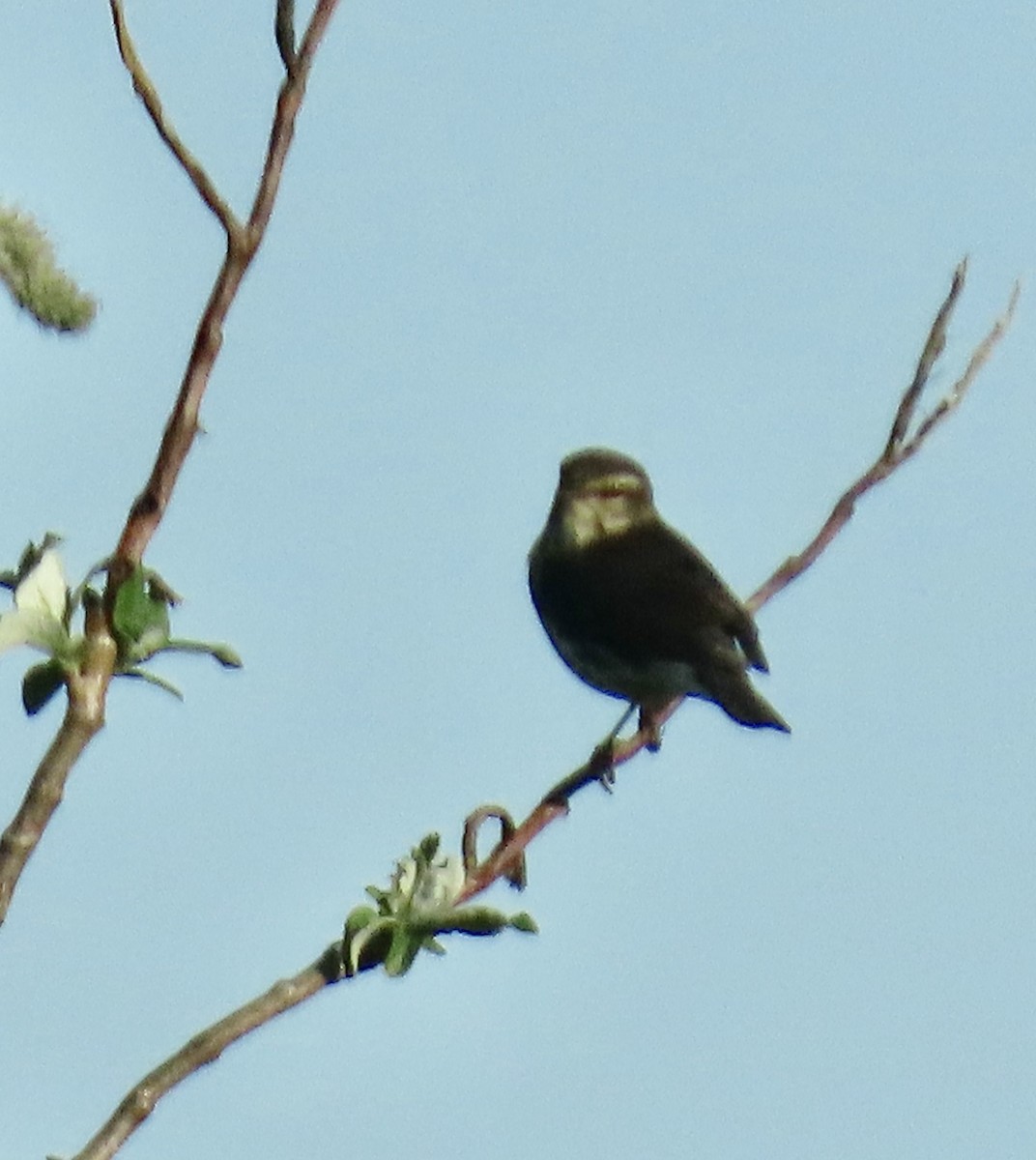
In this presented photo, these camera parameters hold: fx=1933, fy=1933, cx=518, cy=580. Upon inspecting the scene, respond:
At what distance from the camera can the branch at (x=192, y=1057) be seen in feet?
7.39

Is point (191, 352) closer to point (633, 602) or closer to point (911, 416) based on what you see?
point (911, 416)

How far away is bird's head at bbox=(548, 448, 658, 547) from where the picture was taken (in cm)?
818

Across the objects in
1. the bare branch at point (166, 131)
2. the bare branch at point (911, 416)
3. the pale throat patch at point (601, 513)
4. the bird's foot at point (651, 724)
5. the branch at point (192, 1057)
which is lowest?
the branch at point (192, 1057)

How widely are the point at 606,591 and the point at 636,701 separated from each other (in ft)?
1.47

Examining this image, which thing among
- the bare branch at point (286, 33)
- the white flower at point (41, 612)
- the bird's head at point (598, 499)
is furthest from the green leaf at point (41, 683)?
the bird's head at point (598, 499)

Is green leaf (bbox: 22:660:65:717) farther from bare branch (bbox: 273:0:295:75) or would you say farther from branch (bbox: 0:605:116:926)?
bare branch (bbox: 273:0:295:75)

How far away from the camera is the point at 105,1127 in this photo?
2281mm

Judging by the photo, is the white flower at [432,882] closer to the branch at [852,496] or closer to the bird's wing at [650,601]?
the branch at [852,496]

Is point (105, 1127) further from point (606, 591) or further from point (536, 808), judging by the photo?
point (606, 591)

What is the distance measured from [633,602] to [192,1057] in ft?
16.8

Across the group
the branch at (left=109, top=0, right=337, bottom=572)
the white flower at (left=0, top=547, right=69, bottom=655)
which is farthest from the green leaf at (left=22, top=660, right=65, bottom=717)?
the branch at (left=109, top=0, right=337, bottom=572)

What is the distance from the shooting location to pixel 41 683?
2.67 metres

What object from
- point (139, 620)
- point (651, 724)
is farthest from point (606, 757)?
point (139, 620)

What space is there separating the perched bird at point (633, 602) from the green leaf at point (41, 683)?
14.2ft
